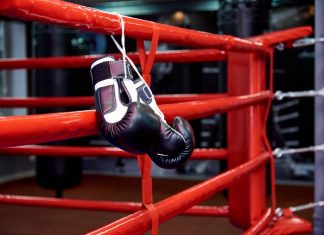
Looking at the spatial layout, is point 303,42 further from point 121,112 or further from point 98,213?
point 98,213

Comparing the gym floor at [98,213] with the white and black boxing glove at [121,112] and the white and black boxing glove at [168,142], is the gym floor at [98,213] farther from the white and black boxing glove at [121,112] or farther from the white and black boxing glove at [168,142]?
the white and black boxing glove at [121,112]

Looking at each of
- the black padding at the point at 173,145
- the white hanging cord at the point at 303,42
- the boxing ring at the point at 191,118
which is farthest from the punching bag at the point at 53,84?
the black padding at the point at 173,145

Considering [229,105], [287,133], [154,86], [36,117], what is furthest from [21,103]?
[287,133]

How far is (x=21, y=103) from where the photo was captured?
250 cm

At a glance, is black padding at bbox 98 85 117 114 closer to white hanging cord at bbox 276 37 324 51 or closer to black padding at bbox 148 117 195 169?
black padding at bbox 148 117 195 169

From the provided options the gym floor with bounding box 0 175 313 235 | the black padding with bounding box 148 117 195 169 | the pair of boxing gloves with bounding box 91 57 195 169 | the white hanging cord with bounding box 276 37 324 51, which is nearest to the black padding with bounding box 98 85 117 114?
the pair of boxing gloves with bounding box 91 57 195 169

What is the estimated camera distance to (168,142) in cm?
99

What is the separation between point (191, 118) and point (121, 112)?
1.61 feet

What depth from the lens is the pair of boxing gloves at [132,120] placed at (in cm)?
86

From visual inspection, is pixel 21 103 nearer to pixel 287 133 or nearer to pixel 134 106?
pixel 134 106

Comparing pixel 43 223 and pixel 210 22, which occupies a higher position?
pixel 210 22

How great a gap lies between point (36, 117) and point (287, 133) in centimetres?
453

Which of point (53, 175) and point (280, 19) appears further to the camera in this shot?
point (280, 19)

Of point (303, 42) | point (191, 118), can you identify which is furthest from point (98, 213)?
point (191, 118)
